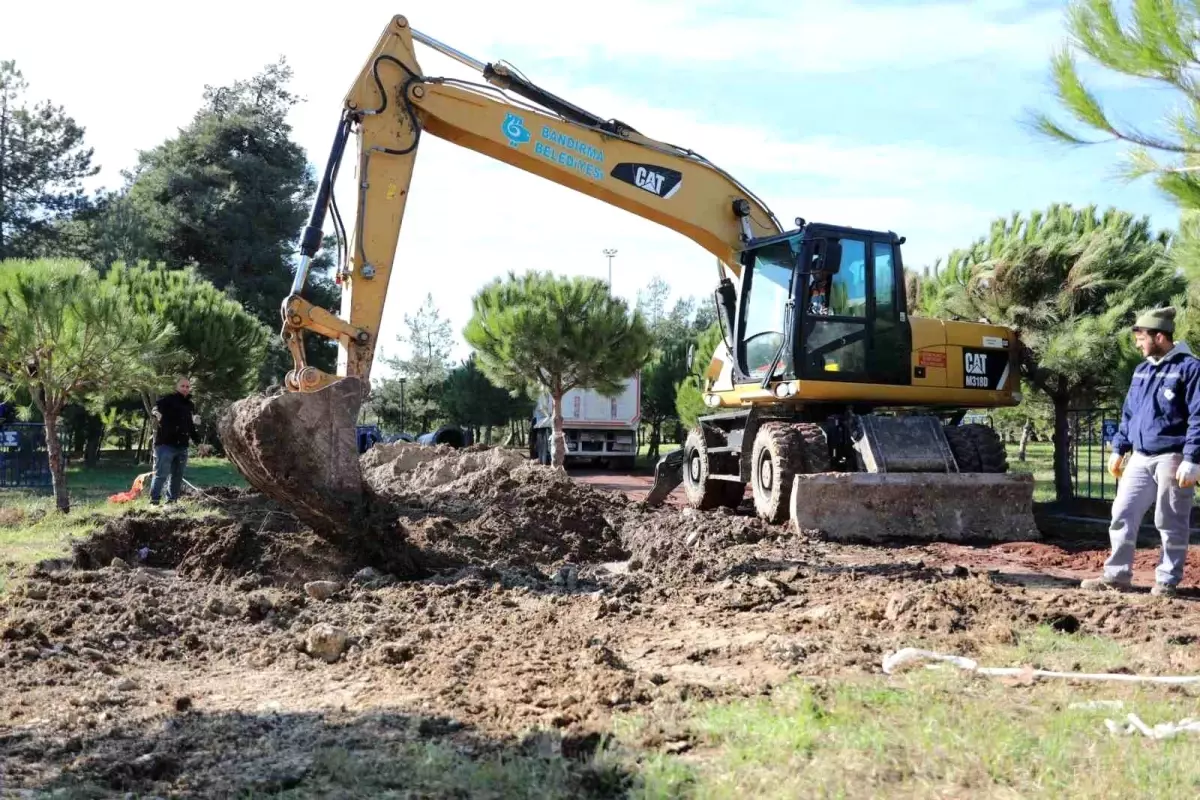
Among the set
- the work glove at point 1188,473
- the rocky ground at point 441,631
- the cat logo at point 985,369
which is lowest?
the rocky ground at point 441,631

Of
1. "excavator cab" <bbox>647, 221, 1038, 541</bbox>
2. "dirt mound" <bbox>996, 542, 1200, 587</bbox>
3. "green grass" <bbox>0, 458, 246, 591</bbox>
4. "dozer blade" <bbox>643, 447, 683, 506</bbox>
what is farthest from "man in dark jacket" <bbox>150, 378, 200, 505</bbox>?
"dirt mound" <bbox>996, 542, 1200, 587</bbox>

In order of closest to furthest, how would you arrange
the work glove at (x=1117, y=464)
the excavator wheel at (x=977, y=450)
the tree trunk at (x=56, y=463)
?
1. the work glove at (x=1117, y=464)
2. the excavator wheel at (x=977, y=450)
3. the tree trunk at (x=56, y=463)

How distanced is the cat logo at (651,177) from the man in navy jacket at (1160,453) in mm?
5014

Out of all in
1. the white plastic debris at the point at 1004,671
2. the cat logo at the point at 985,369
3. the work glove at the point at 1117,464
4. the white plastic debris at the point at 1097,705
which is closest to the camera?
the white plastic debris at the point at 1097,705

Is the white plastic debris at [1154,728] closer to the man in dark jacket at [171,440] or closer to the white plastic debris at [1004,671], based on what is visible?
the white plastic debris at [1004,671]

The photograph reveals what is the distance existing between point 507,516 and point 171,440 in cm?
474

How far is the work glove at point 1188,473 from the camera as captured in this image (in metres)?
5.73

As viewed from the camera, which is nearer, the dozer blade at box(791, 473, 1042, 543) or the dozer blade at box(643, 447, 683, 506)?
the dozer blade at box(791, 473, 1042, 543)

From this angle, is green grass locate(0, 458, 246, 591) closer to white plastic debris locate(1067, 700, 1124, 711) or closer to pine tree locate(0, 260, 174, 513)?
pine tree locate(0, 260, 174, 513)

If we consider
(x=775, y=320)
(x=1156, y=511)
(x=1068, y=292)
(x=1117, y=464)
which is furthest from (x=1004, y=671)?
(x=1068, y=292)

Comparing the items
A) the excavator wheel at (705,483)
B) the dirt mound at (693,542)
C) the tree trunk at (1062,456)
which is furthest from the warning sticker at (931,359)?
the tree trunk at (1062,456)

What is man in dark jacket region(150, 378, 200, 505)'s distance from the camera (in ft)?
37.6

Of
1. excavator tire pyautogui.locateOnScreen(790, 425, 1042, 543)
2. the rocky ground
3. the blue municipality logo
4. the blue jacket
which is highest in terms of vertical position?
the blue municipality logo

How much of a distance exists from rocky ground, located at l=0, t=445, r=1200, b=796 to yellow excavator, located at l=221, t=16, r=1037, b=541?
0.56 metres
